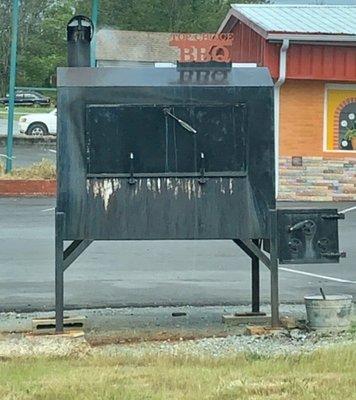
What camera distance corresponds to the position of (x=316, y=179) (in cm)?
2141

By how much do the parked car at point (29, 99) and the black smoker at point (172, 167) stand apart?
4494 cm

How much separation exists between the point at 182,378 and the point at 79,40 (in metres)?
3.73

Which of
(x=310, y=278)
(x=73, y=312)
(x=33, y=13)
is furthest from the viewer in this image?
(x=33, y=13)

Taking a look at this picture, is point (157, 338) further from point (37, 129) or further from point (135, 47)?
point (135, 47)

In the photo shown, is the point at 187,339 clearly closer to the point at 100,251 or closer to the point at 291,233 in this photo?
the point at 291,233

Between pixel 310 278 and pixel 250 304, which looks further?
pixel 310 278

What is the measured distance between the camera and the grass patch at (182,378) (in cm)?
600

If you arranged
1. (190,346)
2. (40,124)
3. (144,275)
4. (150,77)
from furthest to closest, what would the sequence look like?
1. (40,124)
2. (144,275)
3. (150,77)
4. (190,346)

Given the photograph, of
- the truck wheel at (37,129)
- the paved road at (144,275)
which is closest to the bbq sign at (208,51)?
the paved road at (144,275)

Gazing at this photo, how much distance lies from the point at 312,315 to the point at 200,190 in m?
1.42

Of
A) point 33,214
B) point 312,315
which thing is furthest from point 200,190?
point 33,214

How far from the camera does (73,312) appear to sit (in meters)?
9.91

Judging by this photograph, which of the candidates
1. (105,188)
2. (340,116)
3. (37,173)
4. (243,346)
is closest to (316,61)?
(340,116)

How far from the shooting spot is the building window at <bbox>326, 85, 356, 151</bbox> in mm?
21484
